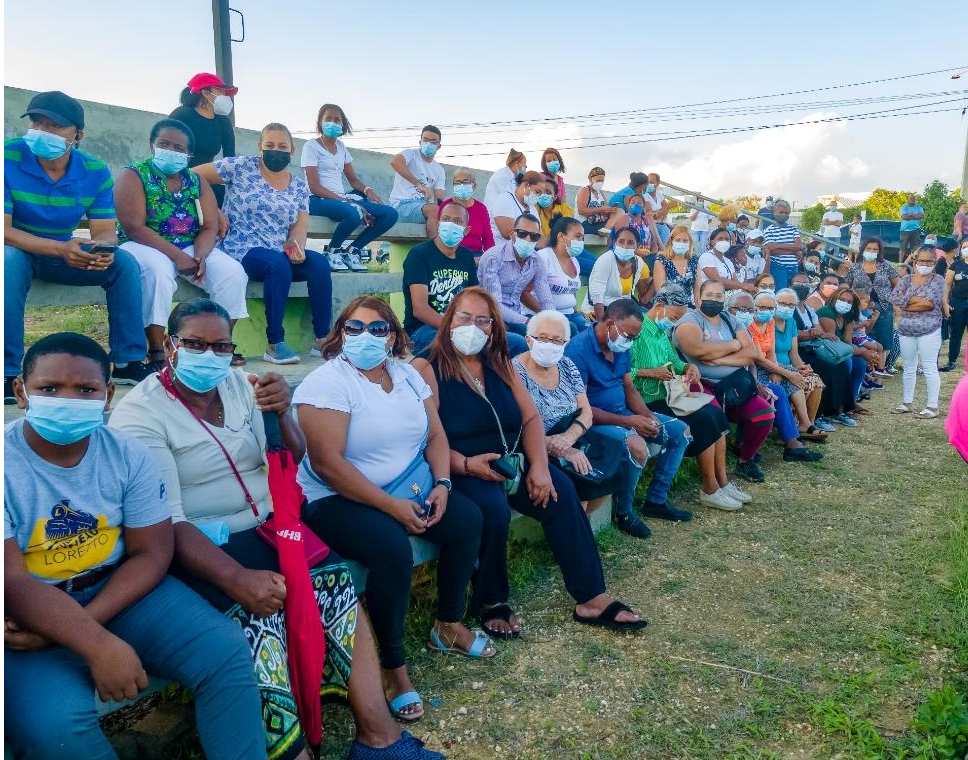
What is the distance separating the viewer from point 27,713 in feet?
6.10

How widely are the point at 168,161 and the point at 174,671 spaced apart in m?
3.16

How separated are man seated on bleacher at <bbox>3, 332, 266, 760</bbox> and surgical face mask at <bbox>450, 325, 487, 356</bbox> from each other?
5.85ft

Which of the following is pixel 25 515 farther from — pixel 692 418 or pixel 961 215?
pixel 961 215

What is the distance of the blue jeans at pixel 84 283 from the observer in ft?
11.3

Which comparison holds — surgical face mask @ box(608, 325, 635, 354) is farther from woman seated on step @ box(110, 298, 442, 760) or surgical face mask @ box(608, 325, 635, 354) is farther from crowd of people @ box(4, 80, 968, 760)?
woman seated on step @ box(110, 298, 442, 760)

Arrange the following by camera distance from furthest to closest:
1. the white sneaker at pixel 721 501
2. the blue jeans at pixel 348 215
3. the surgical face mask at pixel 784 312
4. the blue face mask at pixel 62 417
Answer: the surgical face mask at pixel 784 312 < the blue jeans at pixel 348 215 < the white sneaker at pixel 721 501 < the blue face mask at pixel 62 417

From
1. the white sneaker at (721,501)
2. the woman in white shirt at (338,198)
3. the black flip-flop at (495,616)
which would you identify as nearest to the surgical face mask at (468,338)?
the black flip-flop at (495,616)

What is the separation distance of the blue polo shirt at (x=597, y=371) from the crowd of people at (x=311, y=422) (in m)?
0.02

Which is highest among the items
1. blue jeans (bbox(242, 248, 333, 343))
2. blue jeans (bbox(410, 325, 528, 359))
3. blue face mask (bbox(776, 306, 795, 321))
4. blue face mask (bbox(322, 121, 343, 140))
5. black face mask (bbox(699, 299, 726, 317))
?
blue face mask (bbox(322, 121, 343, 140))

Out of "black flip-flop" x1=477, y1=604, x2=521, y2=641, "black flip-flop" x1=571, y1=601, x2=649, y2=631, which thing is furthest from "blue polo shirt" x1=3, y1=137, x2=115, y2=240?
"black flip-flop" x1=571, y1=601, x2=649, y2=631

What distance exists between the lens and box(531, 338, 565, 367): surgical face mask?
4.25 metres

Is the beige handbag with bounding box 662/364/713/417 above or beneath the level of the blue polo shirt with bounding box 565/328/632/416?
beneath

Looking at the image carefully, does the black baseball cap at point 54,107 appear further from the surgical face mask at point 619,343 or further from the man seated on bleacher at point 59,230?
the surgical face mask at point 619,343

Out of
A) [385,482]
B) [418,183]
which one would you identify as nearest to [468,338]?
[385,482]
